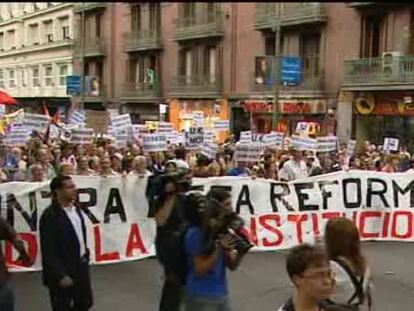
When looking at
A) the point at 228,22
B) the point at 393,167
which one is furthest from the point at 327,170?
the point at 228,22

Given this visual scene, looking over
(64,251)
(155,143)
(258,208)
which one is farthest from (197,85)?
(64,251)

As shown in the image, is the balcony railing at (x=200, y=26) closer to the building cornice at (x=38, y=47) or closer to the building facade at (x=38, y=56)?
the building facade at (x=38, y=56)

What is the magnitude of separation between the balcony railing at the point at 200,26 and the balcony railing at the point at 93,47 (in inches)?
366

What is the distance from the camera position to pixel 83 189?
822 cm

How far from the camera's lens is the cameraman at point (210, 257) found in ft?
12.8

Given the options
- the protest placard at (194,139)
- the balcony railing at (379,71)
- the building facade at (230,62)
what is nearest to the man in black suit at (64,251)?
the protest placard at (194,139)

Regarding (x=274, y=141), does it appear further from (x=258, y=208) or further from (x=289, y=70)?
(x=289, y=70)

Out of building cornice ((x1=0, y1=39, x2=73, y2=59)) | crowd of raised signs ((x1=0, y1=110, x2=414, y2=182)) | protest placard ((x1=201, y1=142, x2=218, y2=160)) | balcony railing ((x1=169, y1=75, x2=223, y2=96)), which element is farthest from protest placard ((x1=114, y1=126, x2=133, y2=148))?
building cornice ((x1=0, y1=39, x2=73, y2=59))

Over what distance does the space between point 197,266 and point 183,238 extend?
28 centimetres

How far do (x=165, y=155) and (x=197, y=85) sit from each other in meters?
23.3

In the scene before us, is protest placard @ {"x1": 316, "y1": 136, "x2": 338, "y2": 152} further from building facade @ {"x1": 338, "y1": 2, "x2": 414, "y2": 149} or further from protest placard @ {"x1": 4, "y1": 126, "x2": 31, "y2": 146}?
building facade @ {"x1": 338, "y1": 2, "x2": 414, "y2": 149}

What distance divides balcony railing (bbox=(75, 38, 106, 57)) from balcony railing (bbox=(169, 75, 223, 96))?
884 centimetres

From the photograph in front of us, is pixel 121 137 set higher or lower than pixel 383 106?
lower

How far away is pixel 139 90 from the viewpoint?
135ft
